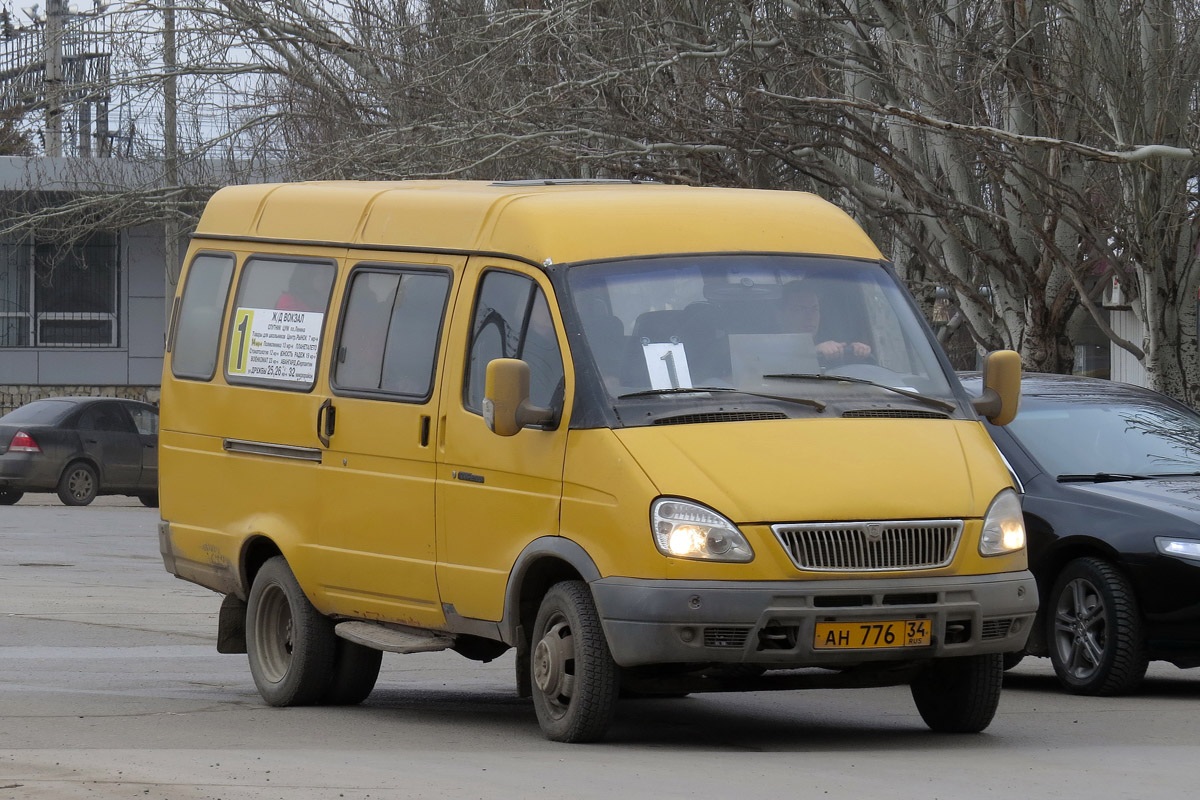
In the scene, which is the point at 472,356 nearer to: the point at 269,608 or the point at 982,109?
the point at 269,608

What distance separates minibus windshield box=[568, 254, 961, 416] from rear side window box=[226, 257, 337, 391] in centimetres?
184

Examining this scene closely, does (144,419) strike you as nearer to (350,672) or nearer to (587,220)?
(350,672)

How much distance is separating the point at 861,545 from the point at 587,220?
1851 mm

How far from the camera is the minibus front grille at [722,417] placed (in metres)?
7.83

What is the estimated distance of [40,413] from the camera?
27203mm

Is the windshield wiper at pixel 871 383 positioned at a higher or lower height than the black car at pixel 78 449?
higher

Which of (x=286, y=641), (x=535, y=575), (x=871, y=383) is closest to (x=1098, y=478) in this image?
(x=871, y=383)

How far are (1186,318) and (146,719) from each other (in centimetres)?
1038

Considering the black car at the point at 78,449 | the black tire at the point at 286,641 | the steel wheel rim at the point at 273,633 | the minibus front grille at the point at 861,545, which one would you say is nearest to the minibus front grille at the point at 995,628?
the minibus front grille at the point at 861,545

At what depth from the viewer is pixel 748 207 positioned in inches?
346

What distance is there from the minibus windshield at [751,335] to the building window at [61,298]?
3218 centimetres

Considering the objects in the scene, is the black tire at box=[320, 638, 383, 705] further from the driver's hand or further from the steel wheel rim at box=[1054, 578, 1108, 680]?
the steel wheel rim at box=[1054, 578, 1108, 680]

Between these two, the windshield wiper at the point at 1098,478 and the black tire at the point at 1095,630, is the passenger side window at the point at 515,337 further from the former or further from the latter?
the windshield wiper at the point at 1098,478

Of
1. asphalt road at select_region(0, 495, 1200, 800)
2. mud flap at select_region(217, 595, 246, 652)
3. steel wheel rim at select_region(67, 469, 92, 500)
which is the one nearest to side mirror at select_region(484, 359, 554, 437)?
asphalt road at select_region(0, 495, 1200, 800)
